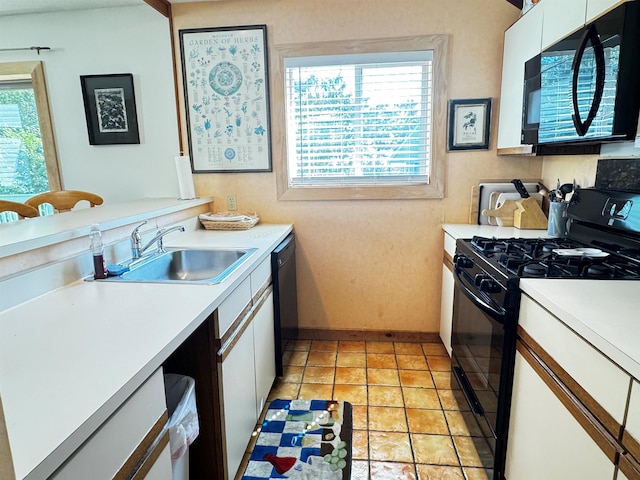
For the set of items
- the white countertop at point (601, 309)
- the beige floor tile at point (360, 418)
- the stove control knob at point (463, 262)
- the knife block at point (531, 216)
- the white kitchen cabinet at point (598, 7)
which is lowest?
the beige floor tile at point (360, 418)

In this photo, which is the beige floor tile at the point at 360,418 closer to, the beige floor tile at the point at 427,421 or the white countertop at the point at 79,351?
the beige floor tile at the point at 427,421

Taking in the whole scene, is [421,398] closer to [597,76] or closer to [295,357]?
[295,357]

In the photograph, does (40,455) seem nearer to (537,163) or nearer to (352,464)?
(352,464)

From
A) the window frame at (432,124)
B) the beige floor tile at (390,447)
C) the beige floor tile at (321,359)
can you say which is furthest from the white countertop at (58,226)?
the beige floor tile at (390,447)

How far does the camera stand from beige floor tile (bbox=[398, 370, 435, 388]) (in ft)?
7.55

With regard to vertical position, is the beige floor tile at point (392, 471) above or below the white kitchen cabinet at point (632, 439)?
below

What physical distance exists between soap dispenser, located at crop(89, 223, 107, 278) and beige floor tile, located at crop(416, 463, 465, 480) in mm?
1571

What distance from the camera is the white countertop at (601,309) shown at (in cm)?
86

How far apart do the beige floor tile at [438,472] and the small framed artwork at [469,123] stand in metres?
1.88

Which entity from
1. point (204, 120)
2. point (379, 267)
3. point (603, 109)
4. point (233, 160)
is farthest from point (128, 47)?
point (603, 109)

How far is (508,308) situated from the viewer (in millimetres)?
1375

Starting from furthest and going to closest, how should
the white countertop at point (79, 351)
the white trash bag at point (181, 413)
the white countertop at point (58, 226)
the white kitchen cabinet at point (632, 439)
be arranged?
the white countertop at point (58, 226), the white trash bag at point (181, 413), the white kitchen cabinet at point (632, 439), the white countertop at point (79, 351)

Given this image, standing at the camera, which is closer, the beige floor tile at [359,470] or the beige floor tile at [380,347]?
the beige floor tile at [359,470]

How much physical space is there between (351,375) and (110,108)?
250 centimetres
